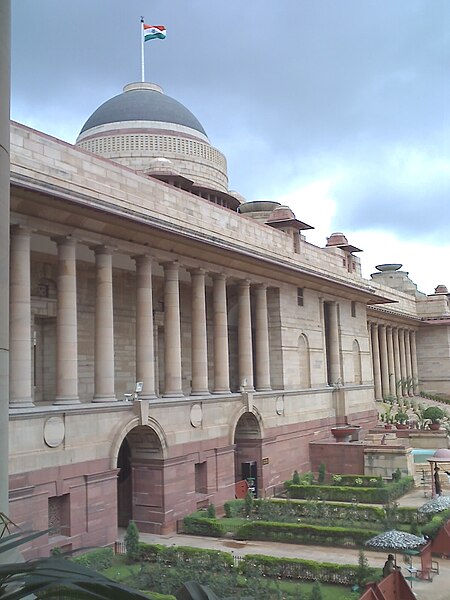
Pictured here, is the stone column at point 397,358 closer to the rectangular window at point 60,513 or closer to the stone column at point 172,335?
the stone column at point 172,335

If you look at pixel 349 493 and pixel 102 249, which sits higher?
Answer: pixel 102 249

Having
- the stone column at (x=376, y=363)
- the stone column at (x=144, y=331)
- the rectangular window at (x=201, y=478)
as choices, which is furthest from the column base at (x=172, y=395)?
the stone column at (x=376, y=363)

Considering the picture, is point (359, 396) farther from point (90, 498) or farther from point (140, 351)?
point (90, 498)

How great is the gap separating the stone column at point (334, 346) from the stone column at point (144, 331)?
19.6m

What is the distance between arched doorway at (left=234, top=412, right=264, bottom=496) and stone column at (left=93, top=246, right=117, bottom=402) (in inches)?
405

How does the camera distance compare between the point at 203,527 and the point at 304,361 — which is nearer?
the point at 203,527

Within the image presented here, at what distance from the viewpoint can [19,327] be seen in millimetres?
19625

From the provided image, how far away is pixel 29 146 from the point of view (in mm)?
20578

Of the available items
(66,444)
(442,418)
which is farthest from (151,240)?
(442,418)

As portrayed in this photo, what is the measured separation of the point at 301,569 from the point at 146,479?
7758 mm

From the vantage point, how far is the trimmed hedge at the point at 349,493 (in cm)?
2934

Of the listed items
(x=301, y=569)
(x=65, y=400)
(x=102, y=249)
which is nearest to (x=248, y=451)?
(x=301, y=569)

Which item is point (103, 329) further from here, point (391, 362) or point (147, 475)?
point (391, 362)

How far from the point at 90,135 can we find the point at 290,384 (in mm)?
19810
